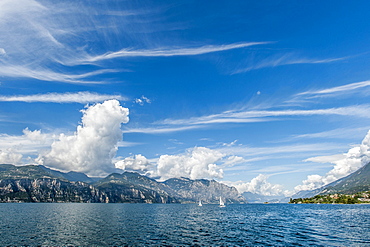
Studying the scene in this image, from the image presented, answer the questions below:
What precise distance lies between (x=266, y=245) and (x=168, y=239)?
26.4 meters

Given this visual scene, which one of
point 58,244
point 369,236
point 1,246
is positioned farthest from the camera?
point 369,236

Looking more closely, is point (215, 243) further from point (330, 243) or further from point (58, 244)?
point (58, 244)

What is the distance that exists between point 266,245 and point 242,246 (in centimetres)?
645

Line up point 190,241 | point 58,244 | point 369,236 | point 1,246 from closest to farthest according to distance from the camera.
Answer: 1. point 1,246
2. point 58,244
3. point 190,241
4. point 369,236

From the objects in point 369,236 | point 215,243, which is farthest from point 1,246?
point 369,236

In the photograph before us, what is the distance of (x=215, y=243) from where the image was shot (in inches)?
2361

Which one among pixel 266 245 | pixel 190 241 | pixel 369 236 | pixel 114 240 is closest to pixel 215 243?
pixel 190 241

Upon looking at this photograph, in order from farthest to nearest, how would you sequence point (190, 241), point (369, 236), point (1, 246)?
point (369, 236), point (190, 241), point (1, 246)

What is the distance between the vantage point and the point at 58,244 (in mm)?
58656

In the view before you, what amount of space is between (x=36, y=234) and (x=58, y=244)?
19789 mm

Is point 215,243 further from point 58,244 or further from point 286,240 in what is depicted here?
point 58,244

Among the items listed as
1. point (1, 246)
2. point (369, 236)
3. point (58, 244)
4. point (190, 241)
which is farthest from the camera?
point (369, 236)

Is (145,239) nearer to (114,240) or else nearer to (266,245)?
(114,240)

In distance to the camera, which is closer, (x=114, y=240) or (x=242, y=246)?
(x=242, y=246)
